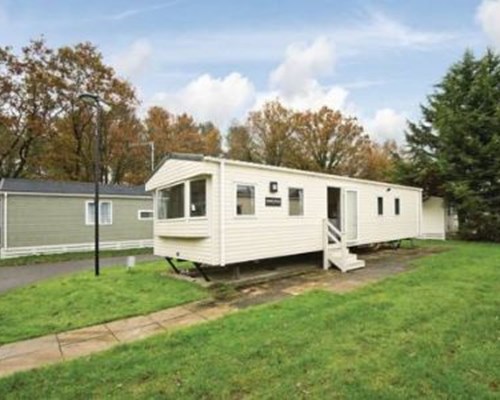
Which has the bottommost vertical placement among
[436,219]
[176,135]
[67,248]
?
[67,248]

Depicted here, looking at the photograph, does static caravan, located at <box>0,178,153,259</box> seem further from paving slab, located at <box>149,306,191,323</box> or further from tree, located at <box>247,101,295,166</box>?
tree, located at <box>247,101,295,166</box>

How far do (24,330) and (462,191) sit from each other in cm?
1807

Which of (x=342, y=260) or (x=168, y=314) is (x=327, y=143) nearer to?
(x=342, y=260)

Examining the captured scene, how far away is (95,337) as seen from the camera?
529cm

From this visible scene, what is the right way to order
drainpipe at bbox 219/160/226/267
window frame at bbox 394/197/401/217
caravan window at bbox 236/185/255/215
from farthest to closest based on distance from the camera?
window frame at bbox 394/197/401/217
caravan window at bbox 236/185/255/215
drainpipe at bbox 219/160/226/267

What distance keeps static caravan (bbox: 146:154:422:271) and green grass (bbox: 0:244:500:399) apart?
246 centimetres

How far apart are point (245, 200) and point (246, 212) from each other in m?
0.27

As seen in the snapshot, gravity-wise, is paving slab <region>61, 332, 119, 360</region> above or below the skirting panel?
below

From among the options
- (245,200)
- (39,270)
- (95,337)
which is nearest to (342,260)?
Answer: (245,200)

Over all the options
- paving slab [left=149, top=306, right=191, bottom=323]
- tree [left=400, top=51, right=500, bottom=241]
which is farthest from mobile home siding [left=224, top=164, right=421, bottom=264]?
tree [left=400, top=51, right=500, bottom=241]

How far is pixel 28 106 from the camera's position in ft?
68.2

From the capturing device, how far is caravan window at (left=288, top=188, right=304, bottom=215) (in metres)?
9.77

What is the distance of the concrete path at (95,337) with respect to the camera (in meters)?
4.51

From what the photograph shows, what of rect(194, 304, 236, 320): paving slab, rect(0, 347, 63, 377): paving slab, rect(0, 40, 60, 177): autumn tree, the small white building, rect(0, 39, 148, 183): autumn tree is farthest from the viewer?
the small white building
